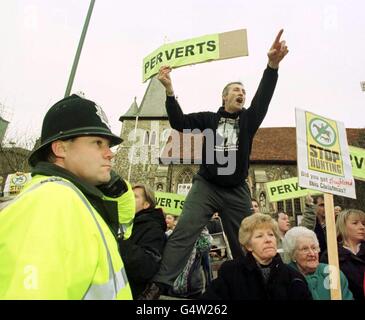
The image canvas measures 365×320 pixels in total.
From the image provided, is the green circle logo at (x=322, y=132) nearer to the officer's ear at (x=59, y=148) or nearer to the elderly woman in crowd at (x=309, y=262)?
the elderly woman in crowd at (x=309, y=262)

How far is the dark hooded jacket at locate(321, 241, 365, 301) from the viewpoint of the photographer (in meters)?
3.40

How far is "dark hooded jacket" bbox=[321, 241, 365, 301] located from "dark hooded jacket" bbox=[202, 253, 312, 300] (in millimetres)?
1056

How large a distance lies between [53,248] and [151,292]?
220 centimetres

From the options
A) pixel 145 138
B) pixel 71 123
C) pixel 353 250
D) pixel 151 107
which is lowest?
pixel 353 250

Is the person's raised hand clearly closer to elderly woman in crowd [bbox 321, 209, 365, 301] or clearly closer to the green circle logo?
the green circle logo

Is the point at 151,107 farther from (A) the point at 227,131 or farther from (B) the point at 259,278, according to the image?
(B) the point at 259,278

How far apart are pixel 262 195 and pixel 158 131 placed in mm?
14853

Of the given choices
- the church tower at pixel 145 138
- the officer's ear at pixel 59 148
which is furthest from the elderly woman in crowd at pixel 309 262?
the church tower at pixel 145 138

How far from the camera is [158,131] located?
4188 cm

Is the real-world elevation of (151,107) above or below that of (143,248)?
above

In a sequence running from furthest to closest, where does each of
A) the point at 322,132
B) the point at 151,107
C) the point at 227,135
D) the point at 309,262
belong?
the point at 151,107
the point at 322,132
the point at 227,135
the point at 309,262

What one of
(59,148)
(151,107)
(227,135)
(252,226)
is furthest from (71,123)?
(151,107)

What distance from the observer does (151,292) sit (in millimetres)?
2996

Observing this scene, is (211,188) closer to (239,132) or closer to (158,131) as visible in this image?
(239,132)
